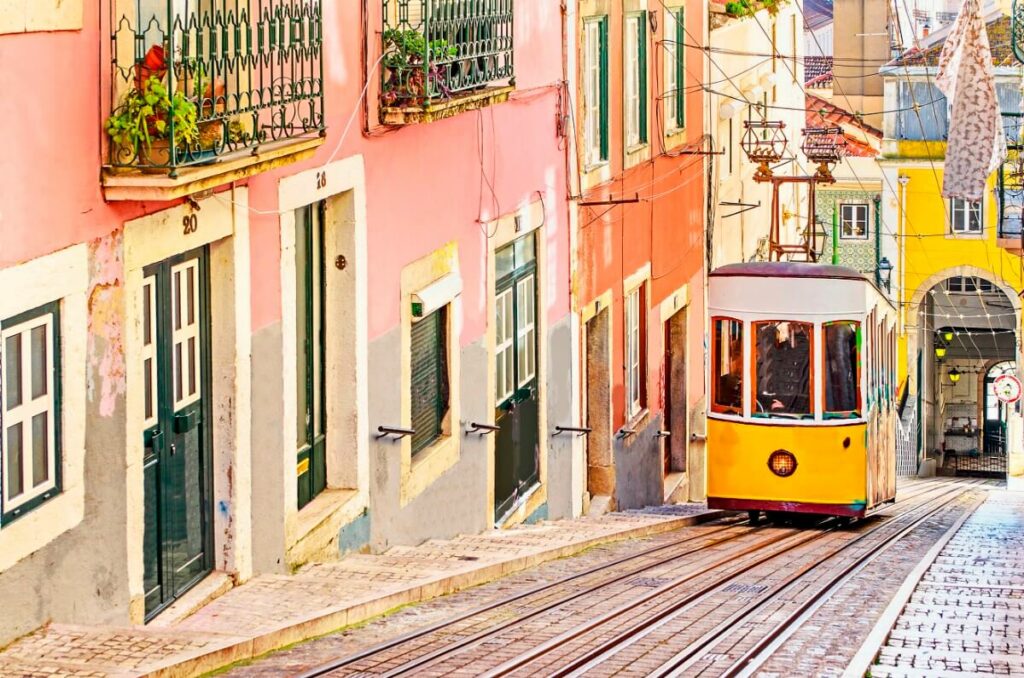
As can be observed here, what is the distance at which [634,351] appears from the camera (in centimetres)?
1923

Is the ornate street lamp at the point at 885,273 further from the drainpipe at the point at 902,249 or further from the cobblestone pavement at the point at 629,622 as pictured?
the cobblestone pavement at the point at 629,622

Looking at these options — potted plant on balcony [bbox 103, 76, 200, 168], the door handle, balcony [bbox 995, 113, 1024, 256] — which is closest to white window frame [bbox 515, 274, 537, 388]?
the door handle

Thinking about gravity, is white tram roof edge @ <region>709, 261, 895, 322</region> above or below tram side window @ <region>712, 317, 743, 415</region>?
above

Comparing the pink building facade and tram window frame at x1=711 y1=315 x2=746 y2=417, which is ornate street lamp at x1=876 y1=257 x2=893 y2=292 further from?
the pink building facade

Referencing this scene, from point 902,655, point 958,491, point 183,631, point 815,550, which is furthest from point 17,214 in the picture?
point 958,491

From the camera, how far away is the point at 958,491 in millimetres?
30000

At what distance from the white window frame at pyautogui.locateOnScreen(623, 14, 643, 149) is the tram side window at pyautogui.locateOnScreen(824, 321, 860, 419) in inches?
142

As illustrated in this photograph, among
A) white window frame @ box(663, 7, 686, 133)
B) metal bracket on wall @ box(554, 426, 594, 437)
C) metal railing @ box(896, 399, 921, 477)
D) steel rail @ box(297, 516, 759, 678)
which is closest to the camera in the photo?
steel rail @ box(297, 516, 759, 678)

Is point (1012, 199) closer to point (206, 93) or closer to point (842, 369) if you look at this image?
point (842, 369)

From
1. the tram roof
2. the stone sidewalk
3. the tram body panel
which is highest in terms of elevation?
the tram roof

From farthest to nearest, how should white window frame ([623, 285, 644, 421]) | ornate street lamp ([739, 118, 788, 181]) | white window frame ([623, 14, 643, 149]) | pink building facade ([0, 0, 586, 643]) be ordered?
ornate street lamp ([739, 118, 788, 181]) < white window frame ([623, 285, 644, 421]) < white window frame ([623, 14, 643, 149]) < pink building facade ([0, 0, 586, 643])

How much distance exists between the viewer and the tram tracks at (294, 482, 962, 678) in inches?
304

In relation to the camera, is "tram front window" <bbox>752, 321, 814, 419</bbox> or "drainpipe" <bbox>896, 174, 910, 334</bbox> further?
"drainpipe" <bbox>896, 174, 910, 334</bbox>

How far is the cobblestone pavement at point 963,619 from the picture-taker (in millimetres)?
8289
